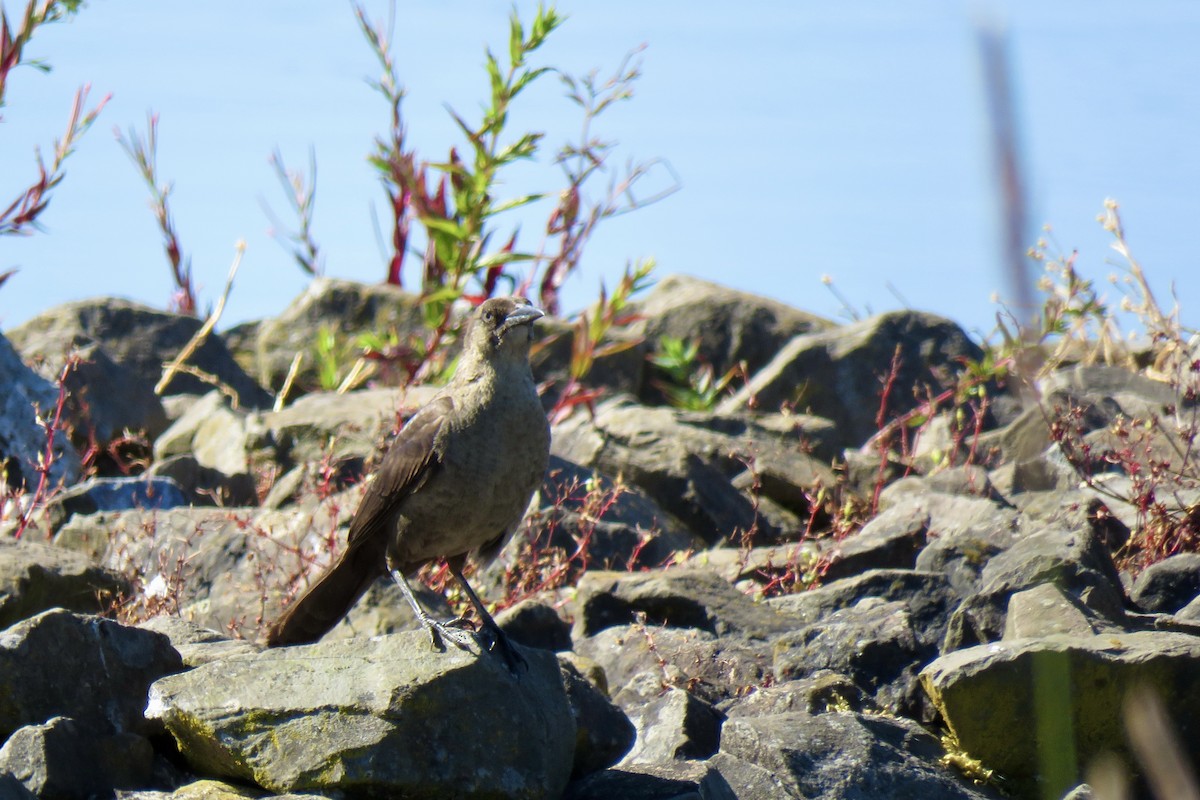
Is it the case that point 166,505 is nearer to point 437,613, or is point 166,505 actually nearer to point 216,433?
point 216,433

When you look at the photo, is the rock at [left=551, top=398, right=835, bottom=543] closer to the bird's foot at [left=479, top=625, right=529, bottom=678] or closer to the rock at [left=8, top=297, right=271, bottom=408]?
the bird's foot at [left=479, top=625, right=529, bottom=678]

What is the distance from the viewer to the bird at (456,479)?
16.5ft

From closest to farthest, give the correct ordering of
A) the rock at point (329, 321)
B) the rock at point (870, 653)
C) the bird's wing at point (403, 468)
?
1. the rock at point (870, 653)
2. the bird's wing at point (403, 468)
3. the rock at point (329, 321)

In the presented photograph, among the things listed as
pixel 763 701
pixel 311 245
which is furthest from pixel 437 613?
pixel 311 245

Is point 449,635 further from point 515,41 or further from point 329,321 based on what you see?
point 329,321

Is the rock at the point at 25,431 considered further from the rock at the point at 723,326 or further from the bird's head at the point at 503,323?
the rock at the point at 723,326

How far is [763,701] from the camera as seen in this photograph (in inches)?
180

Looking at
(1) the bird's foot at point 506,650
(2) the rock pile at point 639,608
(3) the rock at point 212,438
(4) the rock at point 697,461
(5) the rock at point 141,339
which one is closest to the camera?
(2) the rock pile at point 639,608

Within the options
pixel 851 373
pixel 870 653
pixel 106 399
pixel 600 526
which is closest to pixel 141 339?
pixel 106 399

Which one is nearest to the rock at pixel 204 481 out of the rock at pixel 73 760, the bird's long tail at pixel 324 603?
the bird's long tail at pixel 324 603

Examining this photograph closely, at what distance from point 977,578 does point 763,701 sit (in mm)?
1266

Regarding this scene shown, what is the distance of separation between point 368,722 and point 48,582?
2.08 metres

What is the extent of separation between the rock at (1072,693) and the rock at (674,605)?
4.40 ft

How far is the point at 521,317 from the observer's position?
5.23 m
